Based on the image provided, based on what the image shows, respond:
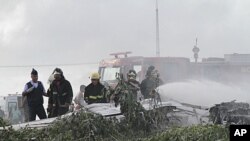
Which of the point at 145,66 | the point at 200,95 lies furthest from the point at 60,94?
the point at 145,66

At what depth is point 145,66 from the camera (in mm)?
15883

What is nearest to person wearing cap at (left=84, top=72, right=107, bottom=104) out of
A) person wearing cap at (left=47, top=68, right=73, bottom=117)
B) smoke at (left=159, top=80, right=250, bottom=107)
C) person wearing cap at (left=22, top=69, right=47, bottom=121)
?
person wearing cap at (left=47, top=68, right=73, bottom=117)

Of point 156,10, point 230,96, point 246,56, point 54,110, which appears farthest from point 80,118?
point 156,10

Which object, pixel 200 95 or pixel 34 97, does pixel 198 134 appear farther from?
pixel 200 95

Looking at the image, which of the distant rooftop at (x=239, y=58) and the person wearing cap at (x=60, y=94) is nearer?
the person wearing cap at (x=60, y=94)

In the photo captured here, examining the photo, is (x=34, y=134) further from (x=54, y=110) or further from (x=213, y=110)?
(x=54, y=110)

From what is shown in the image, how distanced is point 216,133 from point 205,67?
1143cm

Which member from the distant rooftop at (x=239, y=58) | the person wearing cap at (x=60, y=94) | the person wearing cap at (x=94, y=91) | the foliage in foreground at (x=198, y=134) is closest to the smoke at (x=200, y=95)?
the person wearing cap at (x=94, y=91)

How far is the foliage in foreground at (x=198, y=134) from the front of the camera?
557 cm

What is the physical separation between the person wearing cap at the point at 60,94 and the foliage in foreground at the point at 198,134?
13.7 ft

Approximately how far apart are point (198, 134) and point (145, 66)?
1026cm

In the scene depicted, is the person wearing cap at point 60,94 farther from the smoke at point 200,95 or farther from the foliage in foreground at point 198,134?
the foliage in foreground at point 198,134

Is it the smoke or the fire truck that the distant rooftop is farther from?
the smoke

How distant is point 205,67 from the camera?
55.6ft
